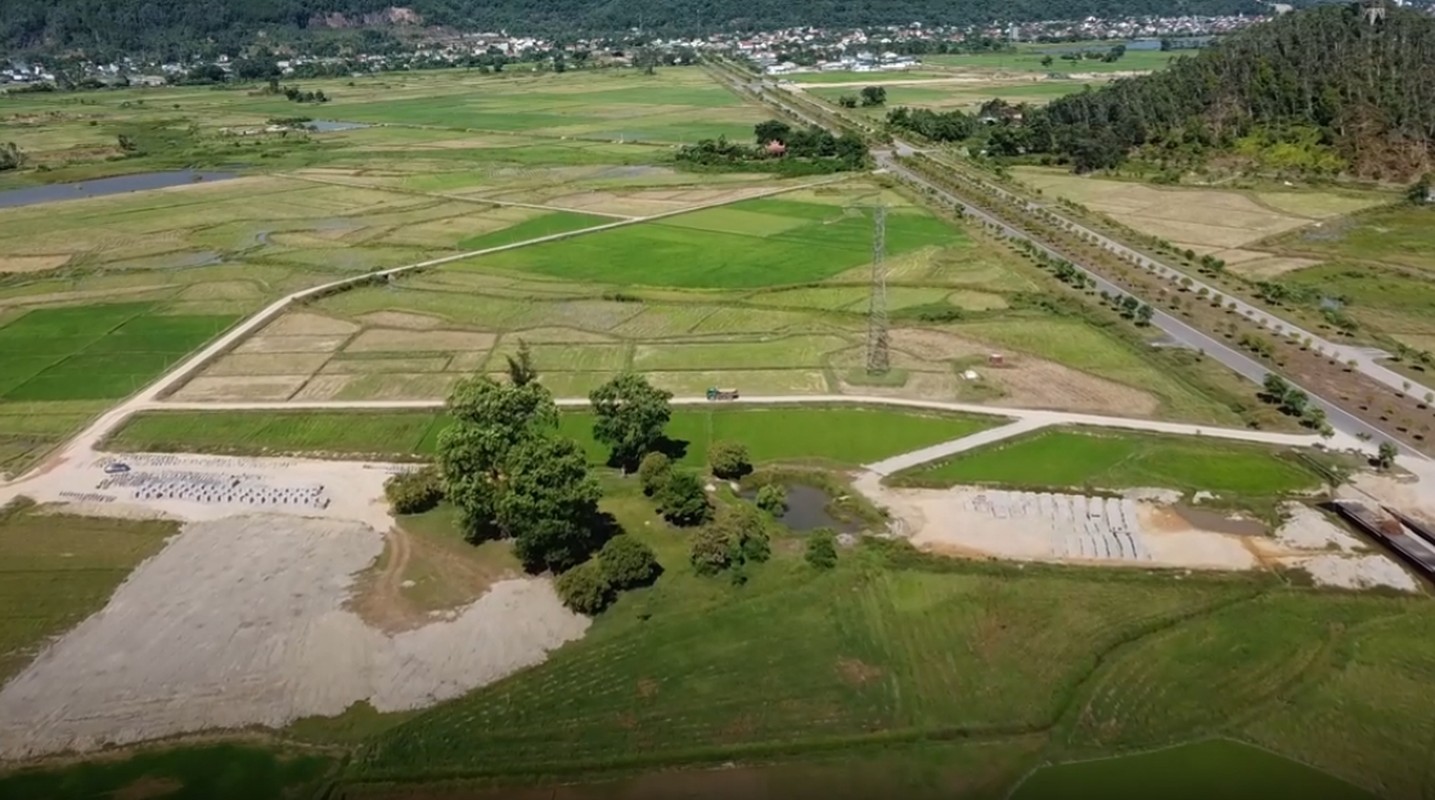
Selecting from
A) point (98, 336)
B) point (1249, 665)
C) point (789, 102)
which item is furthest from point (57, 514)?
point (789, 102)

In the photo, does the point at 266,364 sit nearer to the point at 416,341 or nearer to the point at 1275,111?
the point at 416,341

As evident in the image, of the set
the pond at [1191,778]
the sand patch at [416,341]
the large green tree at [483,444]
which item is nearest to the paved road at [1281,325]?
the pond at [1191,778]

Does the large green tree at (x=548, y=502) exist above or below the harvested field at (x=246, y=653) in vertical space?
above

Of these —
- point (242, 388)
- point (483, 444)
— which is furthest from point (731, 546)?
point (242, 388)

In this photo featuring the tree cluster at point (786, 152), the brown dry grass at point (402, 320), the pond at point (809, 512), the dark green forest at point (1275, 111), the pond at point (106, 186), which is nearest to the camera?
the pond at point (809, 512)

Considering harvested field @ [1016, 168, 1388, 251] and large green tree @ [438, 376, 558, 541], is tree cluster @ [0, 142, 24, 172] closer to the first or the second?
large green tree @ [438, 376, 558, 541]

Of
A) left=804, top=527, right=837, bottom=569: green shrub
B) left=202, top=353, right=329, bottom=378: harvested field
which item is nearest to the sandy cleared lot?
left=804, top=527, right=837, bottom=569: green shrub

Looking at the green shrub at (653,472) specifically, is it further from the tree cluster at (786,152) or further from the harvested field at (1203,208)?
the tree cluster at (786,152)
